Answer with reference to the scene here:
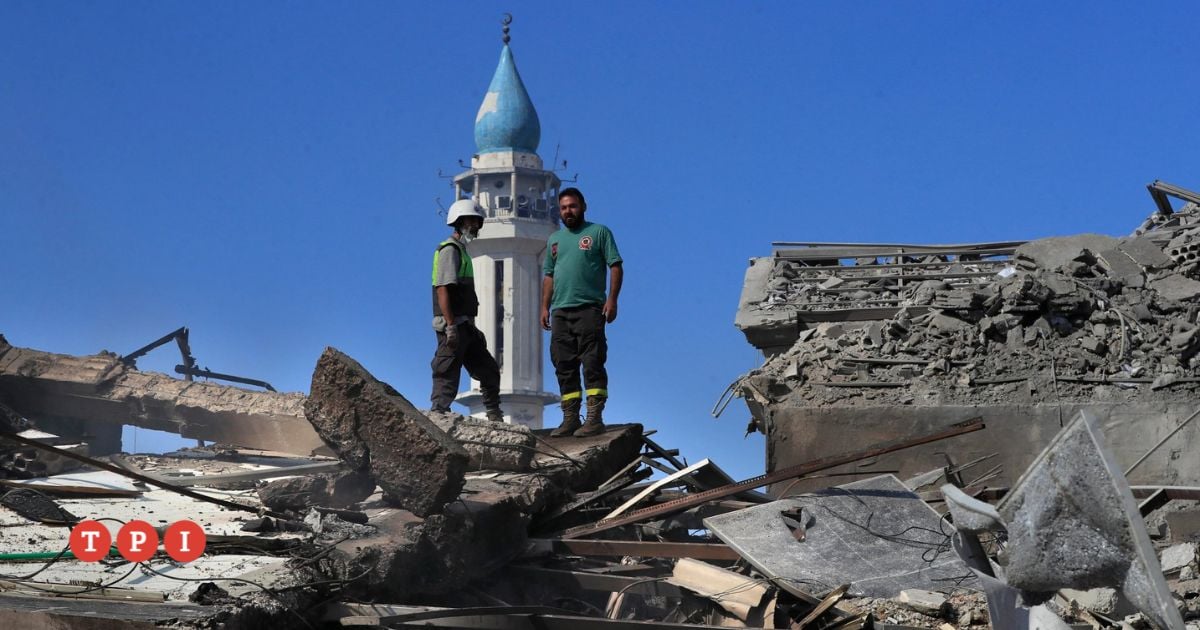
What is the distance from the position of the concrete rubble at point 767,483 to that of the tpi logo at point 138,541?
97mm

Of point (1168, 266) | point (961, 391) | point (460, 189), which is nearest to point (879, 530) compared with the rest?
point (961, 391)

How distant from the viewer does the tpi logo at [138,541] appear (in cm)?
610


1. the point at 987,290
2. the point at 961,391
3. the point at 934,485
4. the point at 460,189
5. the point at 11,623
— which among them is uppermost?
the point at 460,189

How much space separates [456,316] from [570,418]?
1069 millimetres

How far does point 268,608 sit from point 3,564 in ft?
4.68

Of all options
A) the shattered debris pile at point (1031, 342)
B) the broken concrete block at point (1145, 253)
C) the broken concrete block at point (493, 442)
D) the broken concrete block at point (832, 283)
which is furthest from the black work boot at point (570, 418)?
the broken concrete block at point (1145, 253)

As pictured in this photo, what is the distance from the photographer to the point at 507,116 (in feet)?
206

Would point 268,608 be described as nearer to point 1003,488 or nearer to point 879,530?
point 879,530

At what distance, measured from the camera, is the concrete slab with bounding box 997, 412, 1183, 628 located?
4.53m

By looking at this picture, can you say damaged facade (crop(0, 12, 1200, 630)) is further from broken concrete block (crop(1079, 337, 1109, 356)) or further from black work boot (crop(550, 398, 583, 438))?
black work boot (crop(550, 398, 583, 438))

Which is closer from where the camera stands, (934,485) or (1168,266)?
(934,485)

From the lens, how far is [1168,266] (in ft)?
36.2

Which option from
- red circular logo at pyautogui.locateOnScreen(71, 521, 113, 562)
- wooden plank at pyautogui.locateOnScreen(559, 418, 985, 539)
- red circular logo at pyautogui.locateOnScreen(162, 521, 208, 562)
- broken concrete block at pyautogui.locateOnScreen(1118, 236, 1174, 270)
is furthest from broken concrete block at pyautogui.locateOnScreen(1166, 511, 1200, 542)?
red circular logo at pyautogui.locateOnScreen(71, 521, 113, 562)


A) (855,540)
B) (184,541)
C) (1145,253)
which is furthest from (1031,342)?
(184,541)
